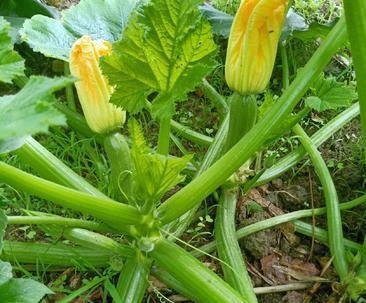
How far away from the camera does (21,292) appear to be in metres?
1.55

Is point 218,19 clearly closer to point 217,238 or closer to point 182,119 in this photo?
point 182,119

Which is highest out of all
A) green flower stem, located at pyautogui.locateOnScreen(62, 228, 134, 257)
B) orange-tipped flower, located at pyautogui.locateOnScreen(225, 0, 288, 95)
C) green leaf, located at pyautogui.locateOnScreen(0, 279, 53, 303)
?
orange-tipped flower, located at pyautogui.locateOnScreen(225, 0, 288, 95)

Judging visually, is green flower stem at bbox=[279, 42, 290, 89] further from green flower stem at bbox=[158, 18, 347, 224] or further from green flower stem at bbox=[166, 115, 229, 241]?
green flower stem at bbox=[158, 18, 347, 224]

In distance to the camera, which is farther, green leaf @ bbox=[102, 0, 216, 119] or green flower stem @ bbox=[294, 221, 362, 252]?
green flower stem @ bbox=[294, 221, 362, 252]

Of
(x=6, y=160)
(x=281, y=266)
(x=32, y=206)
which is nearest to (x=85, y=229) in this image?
(x=32, y=206)

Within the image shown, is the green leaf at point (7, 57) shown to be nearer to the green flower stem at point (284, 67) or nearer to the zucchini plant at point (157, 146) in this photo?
the zucchini plant at point (157, 146)

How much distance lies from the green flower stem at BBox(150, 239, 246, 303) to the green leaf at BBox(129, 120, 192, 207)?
154 millimetres

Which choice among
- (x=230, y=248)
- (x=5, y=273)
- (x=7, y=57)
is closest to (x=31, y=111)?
(x=7, y=57)

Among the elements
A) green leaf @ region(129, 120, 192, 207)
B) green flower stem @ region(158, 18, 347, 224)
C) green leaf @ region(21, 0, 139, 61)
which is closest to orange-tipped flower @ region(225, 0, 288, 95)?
green flower stem @ region(158, 18, 347, 224)

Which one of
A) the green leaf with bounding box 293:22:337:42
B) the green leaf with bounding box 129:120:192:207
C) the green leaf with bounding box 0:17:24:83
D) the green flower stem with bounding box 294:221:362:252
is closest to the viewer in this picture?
the green leaf with bounding box 0:17:24:83

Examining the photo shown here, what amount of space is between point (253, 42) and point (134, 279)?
79 cm

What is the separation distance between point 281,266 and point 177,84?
0.85m

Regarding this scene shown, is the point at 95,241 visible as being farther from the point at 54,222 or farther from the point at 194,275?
the point at 194,275

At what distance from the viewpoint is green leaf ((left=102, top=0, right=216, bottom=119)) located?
1.56 m
